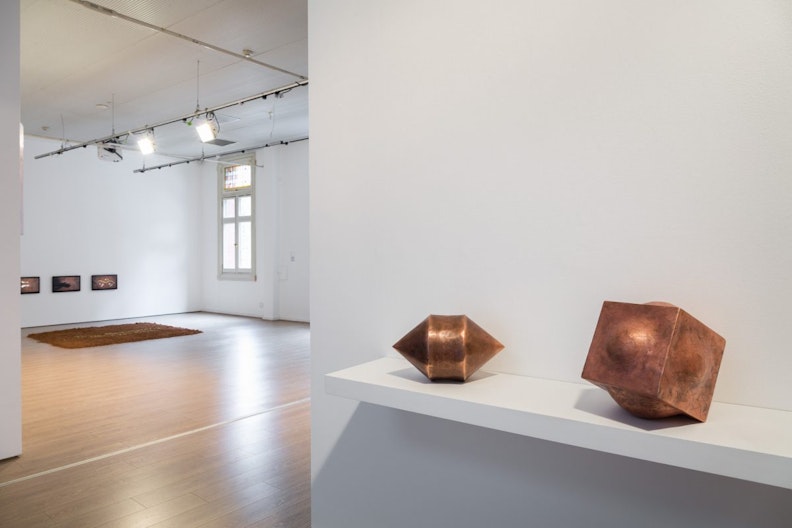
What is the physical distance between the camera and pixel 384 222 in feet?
6.30

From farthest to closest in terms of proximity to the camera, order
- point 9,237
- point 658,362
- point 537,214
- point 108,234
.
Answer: point 108,234
point 9,237
point 537,214
point 658,362

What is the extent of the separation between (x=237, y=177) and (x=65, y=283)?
4081 mm

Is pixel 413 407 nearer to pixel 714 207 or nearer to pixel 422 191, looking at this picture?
pixel 422 191

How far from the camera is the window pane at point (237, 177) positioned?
446 inches

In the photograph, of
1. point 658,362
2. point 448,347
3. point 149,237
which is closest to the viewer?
point 658,362

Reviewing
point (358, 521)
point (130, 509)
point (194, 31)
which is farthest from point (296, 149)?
point (358, 521)

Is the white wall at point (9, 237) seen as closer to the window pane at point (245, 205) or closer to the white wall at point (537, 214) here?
the white wall at point (537, 214)

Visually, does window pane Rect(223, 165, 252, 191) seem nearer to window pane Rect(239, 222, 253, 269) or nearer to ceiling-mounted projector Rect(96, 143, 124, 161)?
window pane Rect(239, 222, 253, 269)

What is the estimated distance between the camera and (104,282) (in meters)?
10.5

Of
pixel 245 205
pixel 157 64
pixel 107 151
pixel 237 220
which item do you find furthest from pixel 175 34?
pixel 237 220

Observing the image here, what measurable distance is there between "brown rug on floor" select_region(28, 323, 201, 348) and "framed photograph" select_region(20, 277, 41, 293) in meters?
1.20

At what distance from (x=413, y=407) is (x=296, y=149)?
31.6 feet

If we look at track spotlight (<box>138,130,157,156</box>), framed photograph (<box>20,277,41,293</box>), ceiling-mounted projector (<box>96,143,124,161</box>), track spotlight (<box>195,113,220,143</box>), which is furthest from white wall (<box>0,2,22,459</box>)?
framed photograph (<box>20,277,41,293</box>)

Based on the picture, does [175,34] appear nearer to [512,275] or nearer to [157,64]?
[157,64]
